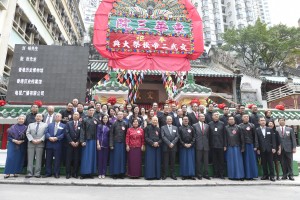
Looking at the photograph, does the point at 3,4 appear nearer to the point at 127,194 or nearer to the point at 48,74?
the point at 48,74

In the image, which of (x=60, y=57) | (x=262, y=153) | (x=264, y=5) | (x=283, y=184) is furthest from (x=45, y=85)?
(x=264, y=5)

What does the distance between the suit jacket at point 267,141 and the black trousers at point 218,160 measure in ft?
3.00

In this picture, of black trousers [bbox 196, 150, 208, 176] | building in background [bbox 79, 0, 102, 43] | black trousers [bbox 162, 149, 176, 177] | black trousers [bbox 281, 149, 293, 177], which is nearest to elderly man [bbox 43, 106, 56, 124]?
black trousers [bbox 162, 149, 176, 177]

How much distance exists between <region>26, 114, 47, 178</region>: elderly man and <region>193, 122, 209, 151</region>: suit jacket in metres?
3.32

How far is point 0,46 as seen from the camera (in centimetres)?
1102

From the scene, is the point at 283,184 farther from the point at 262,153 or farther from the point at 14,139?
A: the point at 14,139

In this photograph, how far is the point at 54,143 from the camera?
502cm

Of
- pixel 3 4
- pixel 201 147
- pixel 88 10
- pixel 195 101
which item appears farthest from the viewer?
pixel 88 10

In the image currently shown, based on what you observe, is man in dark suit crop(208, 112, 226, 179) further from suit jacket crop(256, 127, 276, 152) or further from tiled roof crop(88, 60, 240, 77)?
tiled roof crop(88, 60, 240, 77)

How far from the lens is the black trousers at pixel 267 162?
526 cm

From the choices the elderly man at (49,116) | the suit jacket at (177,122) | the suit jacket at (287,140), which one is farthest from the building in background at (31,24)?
the suit jacket at (287,140)

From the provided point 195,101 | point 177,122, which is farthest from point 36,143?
point 195,101

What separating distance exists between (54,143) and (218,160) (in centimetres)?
364

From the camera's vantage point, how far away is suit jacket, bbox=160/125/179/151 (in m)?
5.14
